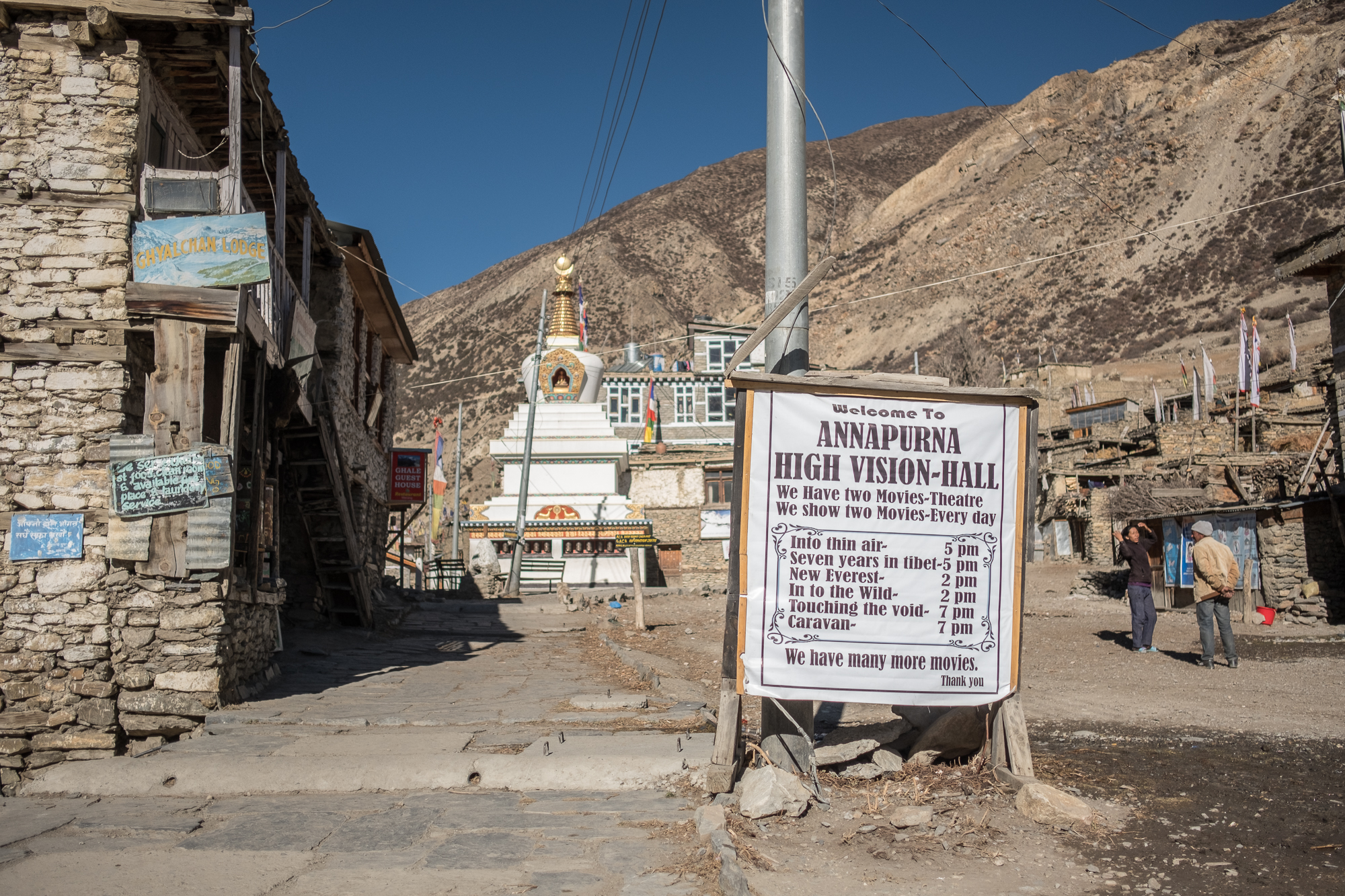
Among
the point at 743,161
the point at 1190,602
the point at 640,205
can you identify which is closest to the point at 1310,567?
the point at 1190,602

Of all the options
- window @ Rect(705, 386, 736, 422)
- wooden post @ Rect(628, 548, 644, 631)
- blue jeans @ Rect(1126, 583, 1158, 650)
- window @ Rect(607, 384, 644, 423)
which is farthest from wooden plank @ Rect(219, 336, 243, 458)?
window @ Rect(607, 384, 644, 423)

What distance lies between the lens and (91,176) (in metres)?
8.37

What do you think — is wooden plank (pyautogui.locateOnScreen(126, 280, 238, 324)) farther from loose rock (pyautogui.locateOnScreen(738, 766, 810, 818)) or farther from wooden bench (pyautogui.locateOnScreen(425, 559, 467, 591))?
wooden bench (pyautogui.locateOnScreen(425, 559, 467, 591))

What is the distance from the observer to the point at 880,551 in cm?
588

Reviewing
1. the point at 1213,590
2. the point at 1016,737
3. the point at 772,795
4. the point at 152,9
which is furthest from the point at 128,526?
the point at 1213,590

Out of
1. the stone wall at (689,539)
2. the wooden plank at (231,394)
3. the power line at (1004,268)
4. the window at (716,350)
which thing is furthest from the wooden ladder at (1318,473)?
the window at (716,350)

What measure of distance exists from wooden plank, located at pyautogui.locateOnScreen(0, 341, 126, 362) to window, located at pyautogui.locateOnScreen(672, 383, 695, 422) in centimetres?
4321

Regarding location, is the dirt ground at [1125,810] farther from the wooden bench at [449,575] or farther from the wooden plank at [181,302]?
the wooden bench at [449,575]

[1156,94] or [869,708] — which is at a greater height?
[1156,94]

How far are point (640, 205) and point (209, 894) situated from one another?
13247cm

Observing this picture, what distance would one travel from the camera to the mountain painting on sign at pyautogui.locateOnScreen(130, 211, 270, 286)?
27.4 feet

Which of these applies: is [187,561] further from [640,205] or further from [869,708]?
[640,205]

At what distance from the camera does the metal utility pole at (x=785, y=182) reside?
Answer: 6.41 m

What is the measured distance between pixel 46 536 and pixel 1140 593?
12639mm
